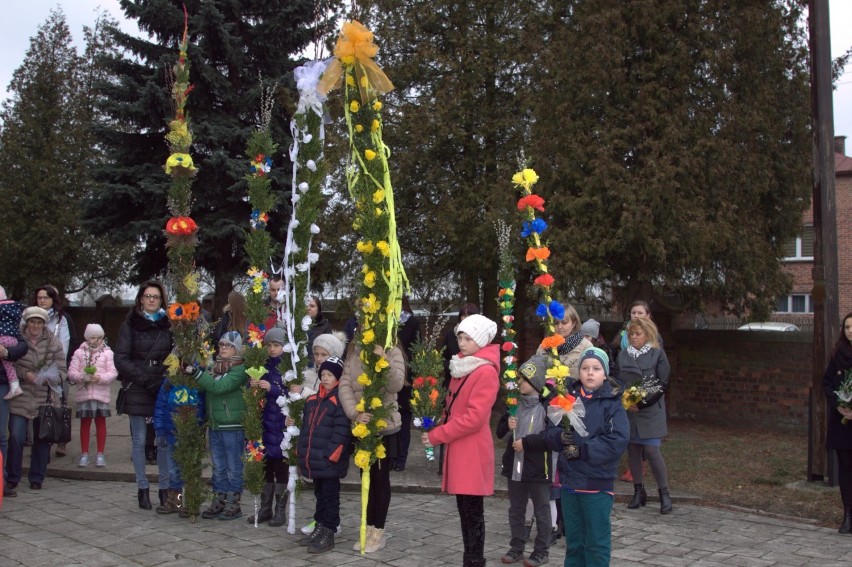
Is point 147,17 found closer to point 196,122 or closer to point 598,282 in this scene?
point 196,122

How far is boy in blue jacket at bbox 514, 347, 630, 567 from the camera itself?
5.18 metres

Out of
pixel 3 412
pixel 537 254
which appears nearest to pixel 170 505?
pixel 3 412

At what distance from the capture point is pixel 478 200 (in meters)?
14.6

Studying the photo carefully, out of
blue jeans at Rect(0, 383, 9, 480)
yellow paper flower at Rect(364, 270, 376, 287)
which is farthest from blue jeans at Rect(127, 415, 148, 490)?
yellow paper flower at Rect(364, 270, 376, 287)

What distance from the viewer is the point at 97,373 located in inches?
379

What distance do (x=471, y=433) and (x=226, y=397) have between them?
2.68m

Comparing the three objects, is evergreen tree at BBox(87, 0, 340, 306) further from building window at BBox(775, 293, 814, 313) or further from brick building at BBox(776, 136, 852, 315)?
building window at BBox(775, 293, 814, 313)

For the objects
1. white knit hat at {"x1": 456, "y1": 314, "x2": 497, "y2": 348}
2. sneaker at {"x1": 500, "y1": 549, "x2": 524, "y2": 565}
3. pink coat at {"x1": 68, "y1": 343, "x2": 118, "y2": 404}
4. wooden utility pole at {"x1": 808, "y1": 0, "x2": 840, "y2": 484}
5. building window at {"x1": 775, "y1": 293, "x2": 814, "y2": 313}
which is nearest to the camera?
white knit hat at {"x1": 456, "y1": 314, "x2": 497, "y2": 348}

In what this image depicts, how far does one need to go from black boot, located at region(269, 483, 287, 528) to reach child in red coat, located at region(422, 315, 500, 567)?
6.79 ft

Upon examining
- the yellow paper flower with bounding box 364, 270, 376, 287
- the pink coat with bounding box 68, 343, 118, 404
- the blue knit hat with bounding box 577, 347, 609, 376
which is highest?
the yellow paper flower with bounding box 364, 270, 376, 287

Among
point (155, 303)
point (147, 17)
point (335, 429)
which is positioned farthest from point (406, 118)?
point (335, 429)

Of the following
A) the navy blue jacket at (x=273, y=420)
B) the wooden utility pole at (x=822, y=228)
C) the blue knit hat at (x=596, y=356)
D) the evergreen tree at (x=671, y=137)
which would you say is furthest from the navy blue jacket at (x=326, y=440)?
the evergreen tree at (x=671, y=137)

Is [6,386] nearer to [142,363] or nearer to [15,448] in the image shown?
[15,448]

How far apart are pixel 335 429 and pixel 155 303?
2499 mm
